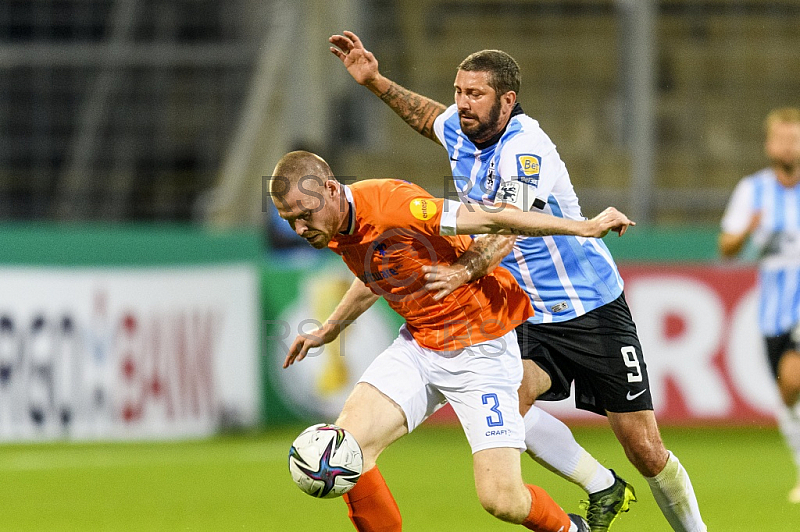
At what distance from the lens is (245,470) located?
878 cm

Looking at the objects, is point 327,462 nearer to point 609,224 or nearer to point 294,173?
point 294,173

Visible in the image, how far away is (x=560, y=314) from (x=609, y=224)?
1.12 metres

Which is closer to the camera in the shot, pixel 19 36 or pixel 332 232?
pixel 332 232

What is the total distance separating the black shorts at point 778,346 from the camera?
8.21 m

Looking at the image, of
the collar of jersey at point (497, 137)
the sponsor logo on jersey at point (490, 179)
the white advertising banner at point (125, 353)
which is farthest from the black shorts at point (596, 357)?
the white advertising banner at point (125, 353)

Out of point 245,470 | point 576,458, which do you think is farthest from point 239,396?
point 576,458

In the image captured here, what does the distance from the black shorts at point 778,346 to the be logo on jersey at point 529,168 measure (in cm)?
372

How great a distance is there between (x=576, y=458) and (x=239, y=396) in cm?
492

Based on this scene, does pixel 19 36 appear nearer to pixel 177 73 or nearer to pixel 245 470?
pixel 177 73

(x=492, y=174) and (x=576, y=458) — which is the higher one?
(x=492, y=174)

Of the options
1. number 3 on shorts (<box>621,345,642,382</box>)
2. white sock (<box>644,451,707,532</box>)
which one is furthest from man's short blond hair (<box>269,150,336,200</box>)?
white sock (<box>644,451,707,532</box>)

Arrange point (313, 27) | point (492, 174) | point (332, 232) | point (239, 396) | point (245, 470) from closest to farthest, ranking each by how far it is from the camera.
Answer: point (332, 232) < point (492, 174) < point (245, 470) < point (239, 396) < point (313, 27)

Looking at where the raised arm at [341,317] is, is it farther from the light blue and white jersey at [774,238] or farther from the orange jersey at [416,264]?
the light blue and white jersey at [774,238]

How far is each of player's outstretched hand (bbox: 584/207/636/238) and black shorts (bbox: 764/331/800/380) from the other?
4.14 metres
